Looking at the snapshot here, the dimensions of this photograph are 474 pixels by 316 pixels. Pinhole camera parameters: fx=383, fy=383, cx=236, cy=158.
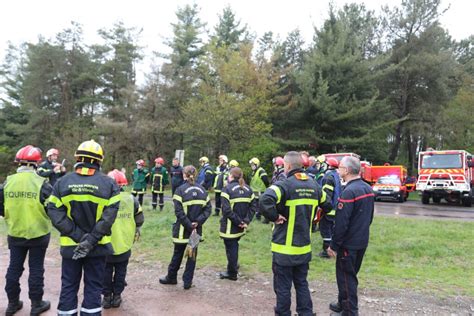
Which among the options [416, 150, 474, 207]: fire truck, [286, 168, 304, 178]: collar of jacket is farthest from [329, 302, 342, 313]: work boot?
[416, 150, 474, 207]: fire truck

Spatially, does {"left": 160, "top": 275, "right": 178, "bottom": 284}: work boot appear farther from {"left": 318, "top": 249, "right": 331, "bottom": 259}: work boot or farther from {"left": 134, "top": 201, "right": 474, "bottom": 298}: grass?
{"left": 318, "top": 249, "right": 331, "bottom": 259}: work boot

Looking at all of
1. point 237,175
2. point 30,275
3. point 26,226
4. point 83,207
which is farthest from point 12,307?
point 237,175

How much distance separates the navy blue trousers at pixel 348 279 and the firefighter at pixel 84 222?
113 inches

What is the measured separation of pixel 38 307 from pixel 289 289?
3.25 metres

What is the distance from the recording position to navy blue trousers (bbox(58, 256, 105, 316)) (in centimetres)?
411

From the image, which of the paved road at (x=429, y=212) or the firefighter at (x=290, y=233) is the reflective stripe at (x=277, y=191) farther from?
the paved road at (x=429, y=212)

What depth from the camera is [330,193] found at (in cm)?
754

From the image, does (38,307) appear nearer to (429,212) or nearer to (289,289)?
(289,289)

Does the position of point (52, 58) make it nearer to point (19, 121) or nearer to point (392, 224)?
point (19, 121)

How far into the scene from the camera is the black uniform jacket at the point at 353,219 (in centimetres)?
480

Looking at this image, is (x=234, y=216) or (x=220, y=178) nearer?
(x=234, y=216)

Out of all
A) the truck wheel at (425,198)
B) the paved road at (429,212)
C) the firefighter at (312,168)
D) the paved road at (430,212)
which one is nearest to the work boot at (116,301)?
the firefighter at (312,168)

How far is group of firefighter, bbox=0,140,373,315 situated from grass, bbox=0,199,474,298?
4.96ft

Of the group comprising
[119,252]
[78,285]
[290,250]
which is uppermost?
[290,250]
